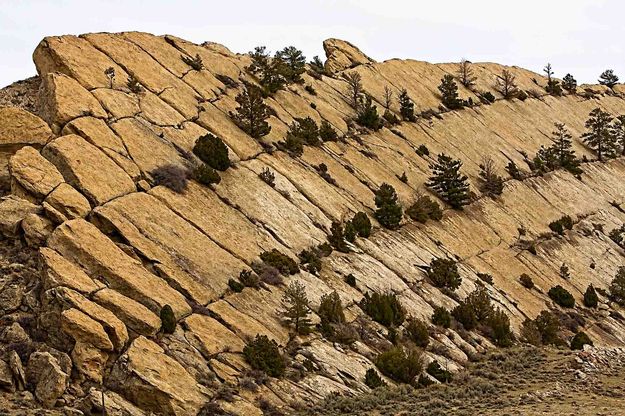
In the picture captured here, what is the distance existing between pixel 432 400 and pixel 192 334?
11.2 meters

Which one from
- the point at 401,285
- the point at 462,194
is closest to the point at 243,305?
the point at 401,285

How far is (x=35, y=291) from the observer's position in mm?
29250

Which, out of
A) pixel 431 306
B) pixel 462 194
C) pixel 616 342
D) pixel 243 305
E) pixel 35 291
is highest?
pixel 462 194

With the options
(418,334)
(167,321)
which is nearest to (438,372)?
(418,334)

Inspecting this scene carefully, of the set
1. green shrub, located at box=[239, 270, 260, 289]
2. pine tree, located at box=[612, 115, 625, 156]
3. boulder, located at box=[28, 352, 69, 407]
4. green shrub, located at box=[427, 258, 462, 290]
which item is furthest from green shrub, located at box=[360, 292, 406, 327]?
pine tree, located at box=[612, 115, 625, 156]

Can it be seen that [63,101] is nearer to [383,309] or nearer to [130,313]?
[130,313]

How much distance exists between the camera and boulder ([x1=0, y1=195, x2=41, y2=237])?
3133cm

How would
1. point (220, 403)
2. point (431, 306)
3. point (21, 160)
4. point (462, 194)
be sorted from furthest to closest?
point (462, 194), point (431, 306), point (21, 160), point (220, 403)

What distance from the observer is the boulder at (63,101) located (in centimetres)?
3831

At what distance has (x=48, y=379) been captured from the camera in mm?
25594

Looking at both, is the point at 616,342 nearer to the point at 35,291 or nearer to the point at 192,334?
the point at 192,334

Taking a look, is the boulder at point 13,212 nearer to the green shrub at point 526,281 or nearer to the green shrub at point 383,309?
the green shrub at point 383,309

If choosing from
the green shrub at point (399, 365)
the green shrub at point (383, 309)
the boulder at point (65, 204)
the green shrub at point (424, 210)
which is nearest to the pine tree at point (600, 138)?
the green shrub at point (424, 210)

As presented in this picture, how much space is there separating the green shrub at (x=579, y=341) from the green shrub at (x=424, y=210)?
13606mm
